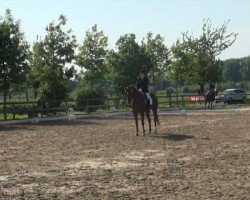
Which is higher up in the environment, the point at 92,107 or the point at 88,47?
the point at 88,47

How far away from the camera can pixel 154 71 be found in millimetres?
53875

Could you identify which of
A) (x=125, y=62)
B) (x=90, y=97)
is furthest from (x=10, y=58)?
(x=125, y=62)

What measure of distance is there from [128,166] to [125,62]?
37.5m

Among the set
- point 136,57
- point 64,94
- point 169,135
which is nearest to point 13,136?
point 169,135

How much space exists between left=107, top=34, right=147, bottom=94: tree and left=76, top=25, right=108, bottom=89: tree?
10.5ft

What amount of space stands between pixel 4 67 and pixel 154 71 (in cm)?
2596

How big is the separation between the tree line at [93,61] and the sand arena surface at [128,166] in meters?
14.5

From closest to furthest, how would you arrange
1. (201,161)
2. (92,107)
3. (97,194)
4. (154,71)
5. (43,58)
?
(97,194) → (201,161) → (92,107) → (43,58) → (154,71)

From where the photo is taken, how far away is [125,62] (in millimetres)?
47812

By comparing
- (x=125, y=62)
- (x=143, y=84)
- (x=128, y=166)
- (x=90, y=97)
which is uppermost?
(x=125, y=62)

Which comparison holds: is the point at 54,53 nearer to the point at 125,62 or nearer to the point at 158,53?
the point at 125,62

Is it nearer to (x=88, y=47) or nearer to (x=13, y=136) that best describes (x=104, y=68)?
(x=88, y=47)

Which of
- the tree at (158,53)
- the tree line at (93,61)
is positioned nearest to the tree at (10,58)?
the tree line at (93,61)

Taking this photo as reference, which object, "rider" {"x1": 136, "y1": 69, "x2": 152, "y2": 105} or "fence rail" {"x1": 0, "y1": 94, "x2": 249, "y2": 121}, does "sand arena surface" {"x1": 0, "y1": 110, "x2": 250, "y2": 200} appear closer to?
"rider" {"x1": 136, "y1": 69, "x2": 152, "y2": 105}
